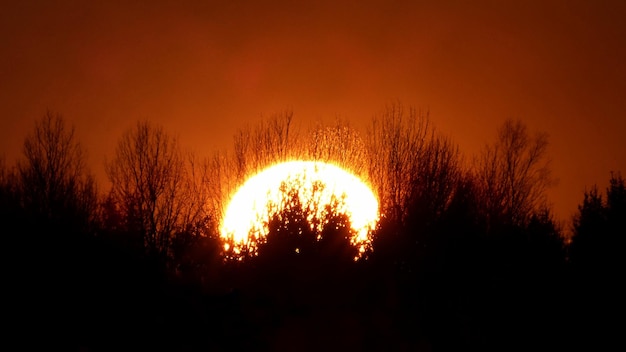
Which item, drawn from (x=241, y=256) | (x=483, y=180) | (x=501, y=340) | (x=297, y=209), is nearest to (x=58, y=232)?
(x=241, y=256)

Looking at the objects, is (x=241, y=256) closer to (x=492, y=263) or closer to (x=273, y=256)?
(x=273, y=256)

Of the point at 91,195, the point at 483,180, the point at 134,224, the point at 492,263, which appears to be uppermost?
the point at 483,180

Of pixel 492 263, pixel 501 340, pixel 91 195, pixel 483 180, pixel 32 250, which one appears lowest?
pixel 501 340

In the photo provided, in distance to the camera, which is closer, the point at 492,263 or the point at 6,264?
the point at 6,264

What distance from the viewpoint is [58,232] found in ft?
54.1

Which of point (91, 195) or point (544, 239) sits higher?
point (91, 195)

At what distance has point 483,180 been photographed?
137 feet

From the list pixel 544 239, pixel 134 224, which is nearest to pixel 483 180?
pixel 544 239

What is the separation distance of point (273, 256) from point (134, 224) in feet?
24.5

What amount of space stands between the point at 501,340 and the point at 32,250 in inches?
467

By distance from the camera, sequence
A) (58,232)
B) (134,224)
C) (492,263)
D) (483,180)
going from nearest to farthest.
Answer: (58,232) → (492,263) → (134,224) → (483,180)

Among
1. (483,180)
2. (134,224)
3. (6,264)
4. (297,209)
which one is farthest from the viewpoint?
(483,180)

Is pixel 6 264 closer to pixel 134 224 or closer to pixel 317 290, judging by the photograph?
pixel 317 290

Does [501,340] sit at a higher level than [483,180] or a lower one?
lower
